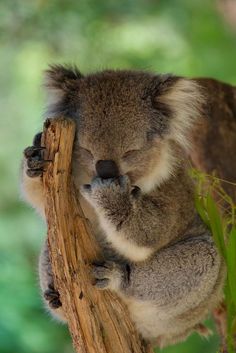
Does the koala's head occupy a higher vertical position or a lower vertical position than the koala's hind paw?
higher

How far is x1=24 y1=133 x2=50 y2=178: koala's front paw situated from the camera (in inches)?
113

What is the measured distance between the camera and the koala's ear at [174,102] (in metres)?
3.21

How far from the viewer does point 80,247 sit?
9.61 feet

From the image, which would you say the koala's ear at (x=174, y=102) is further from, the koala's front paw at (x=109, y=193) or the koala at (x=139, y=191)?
the koala's front paw at (x=109, y=193)

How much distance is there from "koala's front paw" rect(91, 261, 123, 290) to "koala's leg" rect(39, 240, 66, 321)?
1.01 feet

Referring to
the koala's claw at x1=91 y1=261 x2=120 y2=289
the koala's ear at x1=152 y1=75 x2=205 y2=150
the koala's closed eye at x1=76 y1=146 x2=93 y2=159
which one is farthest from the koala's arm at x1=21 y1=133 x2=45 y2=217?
the koala's ear at x1=152 y1=75 x2=205 y2=150

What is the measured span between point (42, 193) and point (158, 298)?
0.76m

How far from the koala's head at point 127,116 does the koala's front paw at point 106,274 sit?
16.1 inches

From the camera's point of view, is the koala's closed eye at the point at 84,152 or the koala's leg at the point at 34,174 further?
the koala's closed eye at the point at 84,152

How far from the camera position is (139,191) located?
314cm

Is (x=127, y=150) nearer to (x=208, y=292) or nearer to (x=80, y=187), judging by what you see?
(x=80, y=187)

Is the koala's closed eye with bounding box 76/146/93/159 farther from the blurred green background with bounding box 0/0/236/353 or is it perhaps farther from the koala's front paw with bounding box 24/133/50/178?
the blurred green background with bounding box 0/0/236/353

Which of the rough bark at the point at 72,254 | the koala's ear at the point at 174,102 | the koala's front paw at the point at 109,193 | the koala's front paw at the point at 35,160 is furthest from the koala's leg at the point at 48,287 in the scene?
the koala's ear at the point at 174,102

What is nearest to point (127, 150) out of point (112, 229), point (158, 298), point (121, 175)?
point (121, 175)
